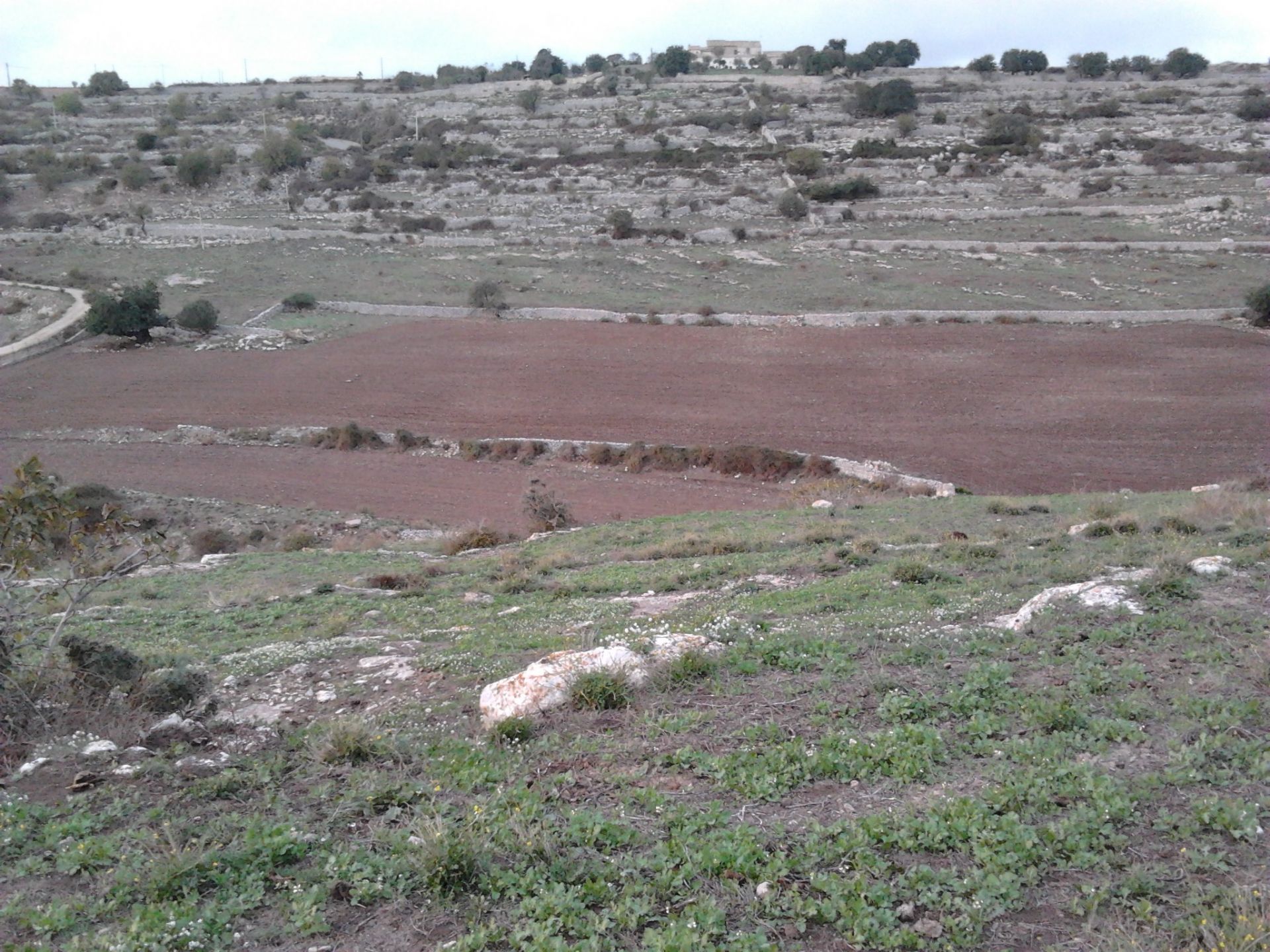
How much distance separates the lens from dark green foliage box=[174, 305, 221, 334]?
132 feet

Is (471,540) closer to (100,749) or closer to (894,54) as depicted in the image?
(100,749)

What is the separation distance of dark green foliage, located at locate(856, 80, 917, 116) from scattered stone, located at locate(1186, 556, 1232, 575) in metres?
88.1

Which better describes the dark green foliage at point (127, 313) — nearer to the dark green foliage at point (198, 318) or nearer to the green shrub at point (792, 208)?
the dark green foliage at point (198, 318)

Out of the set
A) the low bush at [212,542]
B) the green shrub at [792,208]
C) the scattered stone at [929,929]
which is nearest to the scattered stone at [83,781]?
the scattered stone at [929,929]

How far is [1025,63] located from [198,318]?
343 feet

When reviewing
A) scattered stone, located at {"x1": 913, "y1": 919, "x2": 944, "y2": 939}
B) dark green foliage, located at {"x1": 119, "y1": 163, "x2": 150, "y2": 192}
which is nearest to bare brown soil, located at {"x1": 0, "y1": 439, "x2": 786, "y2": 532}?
scattered stone, located at {"x1": 913, "y1": 919, "x2": 944, "y2": 939}

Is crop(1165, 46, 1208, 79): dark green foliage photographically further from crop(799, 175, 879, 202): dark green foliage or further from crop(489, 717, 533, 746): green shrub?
crop(489, 717, 533, 746): green shrub

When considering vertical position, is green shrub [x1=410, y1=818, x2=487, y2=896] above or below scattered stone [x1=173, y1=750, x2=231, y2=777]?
above

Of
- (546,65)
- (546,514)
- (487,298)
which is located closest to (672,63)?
(546,65)

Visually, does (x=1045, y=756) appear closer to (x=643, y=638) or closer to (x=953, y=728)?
(x=953, y=728)

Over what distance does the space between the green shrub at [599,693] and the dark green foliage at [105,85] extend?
142783 mm

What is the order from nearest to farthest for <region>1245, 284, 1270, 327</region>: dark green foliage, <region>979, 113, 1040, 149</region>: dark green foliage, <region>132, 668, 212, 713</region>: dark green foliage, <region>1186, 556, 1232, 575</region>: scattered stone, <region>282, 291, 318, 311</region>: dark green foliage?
<region>132, 668, 212, 713</region>: dark green foliage < <region>1186, 556, 1232, 575</region>: scattered stone < <region>1245, 284, 1270, 327</region>: dark green foliage < <region>282, 291, 318, 311</region>: dark green foliage < <region>979, 113, 1040, 149</region>: dark green foliage

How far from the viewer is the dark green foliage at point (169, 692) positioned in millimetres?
7098

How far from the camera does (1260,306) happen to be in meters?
37.1
